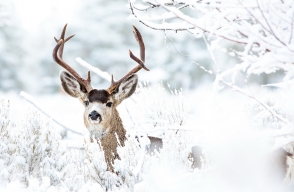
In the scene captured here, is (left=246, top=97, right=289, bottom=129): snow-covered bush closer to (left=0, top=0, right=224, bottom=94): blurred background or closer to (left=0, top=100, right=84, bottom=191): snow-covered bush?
(left=0, top=100, right=84, bottom=191): snow-covered bush

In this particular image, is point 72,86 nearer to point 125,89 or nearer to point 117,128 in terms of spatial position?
point 125,89

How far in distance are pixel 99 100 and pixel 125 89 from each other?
0.52 metres

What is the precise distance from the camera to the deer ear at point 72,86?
7047 mm

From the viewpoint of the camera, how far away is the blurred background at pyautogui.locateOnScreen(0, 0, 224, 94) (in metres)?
30.7

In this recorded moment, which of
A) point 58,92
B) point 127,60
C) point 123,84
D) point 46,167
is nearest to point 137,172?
point 46,167

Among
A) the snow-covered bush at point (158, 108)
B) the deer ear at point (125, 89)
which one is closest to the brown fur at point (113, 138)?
the deer ear at point (125, 89)

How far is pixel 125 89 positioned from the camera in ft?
23.3

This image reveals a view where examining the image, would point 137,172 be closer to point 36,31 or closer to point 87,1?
point 87,1

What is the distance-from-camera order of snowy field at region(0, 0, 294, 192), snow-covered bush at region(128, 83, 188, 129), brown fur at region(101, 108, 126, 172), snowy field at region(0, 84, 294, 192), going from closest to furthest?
snowy field at region(0, 0, 294, 192) < snowy field at region(0, 84, 294, 192) < brown fur at region(101, 108, 126, 172) < snow-covered bush at region(128, 83, 188, 129)

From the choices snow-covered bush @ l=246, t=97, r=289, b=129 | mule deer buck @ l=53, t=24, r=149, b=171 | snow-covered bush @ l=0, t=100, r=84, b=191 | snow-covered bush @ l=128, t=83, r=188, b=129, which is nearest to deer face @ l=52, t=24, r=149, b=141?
mule deer buck @ l=53, t=24, r=149, b=171

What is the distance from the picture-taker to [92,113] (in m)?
6.47

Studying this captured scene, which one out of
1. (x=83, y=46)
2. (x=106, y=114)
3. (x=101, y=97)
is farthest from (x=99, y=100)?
(x=83, y=46)

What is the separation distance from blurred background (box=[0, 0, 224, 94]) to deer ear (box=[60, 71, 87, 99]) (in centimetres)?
2202

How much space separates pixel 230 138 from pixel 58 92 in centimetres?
3135
